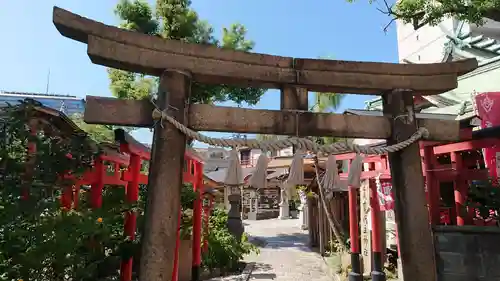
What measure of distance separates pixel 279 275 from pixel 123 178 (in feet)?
19.4

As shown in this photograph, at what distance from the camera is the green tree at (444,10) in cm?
534

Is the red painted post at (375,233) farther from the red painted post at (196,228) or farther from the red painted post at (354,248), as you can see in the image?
the red painted post at (196,228)

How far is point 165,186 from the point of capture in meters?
3.31

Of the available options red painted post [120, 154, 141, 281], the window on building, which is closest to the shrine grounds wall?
red painted post [120, 154, 141, 281]

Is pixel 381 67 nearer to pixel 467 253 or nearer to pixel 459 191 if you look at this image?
pixel 459 191

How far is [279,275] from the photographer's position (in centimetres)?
965

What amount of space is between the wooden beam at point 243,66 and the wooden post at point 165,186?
249mm

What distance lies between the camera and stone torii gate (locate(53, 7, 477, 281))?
332cm

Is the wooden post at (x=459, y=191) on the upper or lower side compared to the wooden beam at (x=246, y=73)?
lower

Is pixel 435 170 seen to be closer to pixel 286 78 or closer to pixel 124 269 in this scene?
pixel 286 78

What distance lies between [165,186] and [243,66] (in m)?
1.56

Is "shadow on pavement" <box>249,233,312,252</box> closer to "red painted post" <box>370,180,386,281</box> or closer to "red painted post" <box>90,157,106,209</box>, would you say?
"red painted post" <box>370,180,386,281</box>

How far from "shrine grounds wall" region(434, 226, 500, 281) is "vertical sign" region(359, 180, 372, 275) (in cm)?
409

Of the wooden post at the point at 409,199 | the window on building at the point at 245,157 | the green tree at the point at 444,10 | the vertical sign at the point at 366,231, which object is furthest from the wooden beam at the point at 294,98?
the window on building at the point at 245,157
